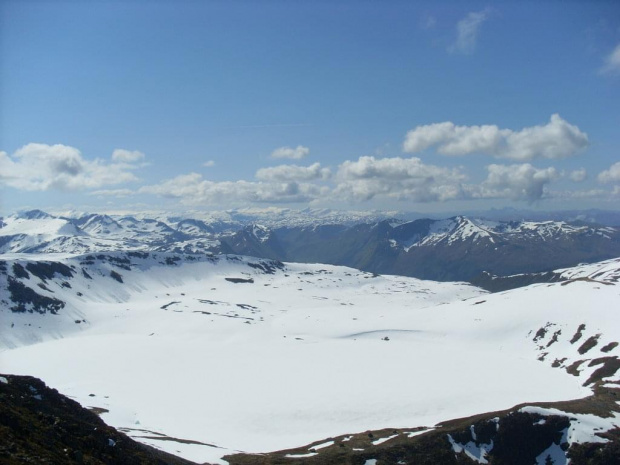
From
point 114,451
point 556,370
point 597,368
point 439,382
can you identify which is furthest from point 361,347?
point 114,451

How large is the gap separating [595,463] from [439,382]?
1356 inches

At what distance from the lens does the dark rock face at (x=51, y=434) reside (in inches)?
979

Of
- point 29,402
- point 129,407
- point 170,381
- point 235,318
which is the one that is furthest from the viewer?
point 235,318

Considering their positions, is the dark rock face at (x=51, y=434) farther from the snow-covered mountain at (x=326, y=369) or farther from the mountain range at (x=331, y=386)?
the snow-covered mountain at (x=326, y=369)

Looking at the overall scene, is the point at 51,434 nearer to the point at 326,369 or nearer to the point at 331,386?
the point at 331,386

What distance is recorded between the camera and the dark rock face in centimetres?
2486

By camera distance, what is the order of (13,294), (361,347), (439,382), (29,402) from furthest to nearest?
(13,294) → (361,347) → (439,382) → (29,402)

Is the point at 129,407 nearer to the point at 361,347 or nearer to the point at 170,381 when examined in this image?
the point at 170,381

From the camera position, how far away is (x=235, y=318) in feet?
618

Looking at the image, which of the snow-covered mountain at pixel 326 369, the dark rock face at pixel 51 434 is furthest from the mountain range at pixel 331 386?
the snow-covered mountain at pixel 326 369

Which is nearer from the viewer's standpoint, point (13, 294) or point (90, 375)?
point (90, 375)

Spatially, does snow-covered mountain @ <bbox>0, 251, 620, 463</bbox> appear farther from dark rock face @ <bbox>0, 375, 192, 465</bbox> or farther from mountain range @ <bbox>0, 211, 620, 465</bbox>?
dark rock face @ <bbox>0, 375, 192, 465</bbox>

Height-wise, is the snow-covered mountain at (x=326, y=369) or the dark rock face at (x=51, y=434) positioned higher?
the dark rock face at (x=51, y=434)

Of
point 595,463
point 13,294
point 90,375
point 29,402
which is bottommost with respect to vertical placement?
point 595,463
